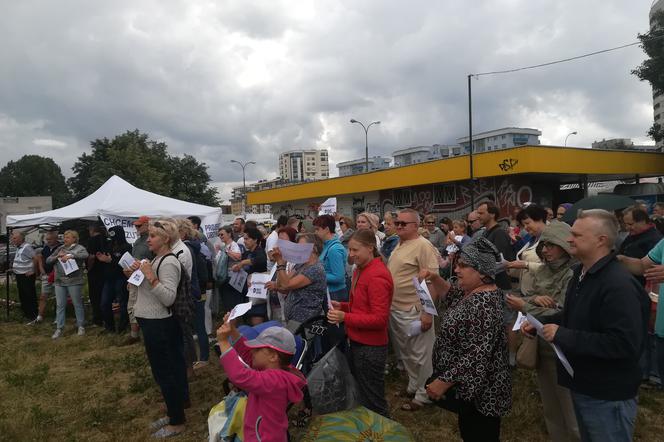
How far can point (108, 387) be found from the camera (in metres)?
5.54

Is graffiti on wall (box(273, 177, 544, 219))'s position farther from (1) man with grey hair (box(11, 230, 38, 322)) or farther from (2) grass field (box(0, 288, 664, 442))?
(2) grass field (box(0, 288, 664, 442))

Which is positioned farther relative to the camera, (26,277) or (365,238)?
(26,277)

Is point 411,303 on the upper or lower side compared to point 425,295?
lower

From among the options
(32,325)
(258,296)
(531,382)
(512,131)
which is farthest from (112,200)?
(512,131)

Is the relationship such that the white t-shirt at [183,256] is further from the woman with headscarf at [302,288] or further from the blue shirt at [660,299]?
the blue shirt at [660,299]

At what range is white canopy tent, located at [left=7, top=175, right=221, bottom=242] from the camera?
356 inches

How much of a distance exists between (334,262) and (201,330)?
7.90 ft

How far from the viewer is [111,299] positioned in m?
7.94

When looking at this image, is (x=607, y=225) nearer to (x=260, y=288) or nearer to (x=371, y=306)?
(x=371, y=306)

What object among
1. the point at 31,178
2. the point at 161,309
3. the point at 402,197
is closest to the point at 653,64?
the point at 402,197

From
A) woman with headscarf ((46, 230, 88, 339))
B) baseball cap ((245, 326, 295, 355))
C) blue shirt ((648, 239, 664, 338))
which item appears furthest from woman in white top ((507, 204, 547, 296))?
woman with headscarf ((46, 230, 88, 339))

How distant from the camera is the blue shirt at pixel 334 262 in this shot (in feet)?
14.3

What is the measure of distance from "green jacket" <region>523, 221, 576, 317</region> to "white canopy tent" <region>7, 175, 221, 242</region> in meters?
7.20

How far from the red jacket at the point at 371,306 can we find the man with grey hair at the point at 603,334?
1.20 meters
